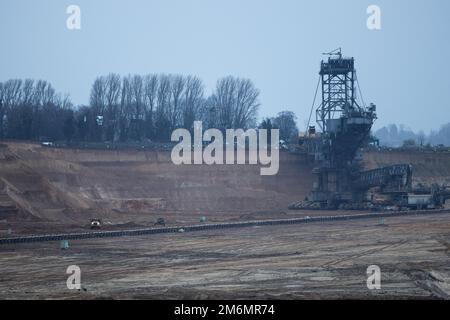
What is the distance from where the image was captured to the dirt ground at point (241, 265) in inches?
1062

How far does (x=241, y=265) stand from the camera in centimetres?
3444

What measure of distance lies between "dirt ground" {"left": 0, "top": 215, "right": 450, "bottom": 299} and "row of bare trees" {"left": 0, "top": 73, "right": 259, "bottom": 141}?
187ft

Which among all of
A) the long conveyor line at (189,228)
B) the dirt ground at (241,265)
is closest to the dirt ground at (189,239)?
the dirt ground at (241,265)

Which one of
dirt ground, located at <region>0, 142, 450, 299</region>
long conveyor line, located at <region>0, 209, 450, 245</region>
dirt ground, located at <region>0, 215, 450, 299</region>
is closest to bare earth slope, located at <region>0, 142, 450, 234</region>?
dirt ground, located at <region>0, 142, 450, 299</region>

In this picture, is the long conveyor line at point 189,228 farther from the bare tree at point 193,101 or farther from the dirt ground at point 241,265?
the bare tree at point 193,101

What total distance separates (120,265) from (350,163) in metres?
47.5

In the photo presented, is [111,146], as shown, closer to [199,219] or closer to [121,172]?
[121,172]

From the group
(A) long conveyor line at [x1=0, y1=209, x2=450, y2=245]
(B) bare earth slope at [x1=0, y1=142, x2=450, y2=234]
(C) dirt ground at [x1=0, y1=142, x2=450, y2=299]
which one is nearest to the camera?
(C) dirt ground at [x1=0, y1=142, x2=450, y2=299]

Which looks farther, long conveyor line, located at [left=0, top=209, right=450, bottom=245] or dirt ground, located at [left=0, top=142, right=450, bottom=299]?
long conveyor line, located at [left=0, top=209, right=450, bottom=245]

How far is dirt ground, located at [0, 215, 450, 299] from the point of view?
88.5ft

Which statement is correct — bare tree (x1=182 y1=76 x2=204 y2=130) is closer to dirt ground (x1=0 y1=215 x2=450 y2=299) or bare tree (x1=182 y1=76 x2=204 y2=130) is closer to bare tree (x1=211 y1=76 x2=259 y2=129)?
bare tree (x1=211 y1=76 x2=259 y2=129)

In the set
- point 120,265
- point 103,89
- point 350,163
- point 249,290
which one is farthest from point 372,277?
point 103,89

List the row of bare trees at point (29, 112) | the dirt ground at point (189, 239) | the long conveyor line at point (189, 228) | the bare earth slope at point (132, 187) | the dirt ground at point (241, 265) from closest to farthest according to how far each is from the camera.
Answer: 1. the dirt ground at point (241, 265)
2. the dirt ground at point (189, 239)
3. the long conveyor line at point (189, 228)
4. the bare earth slope at point (132, 187)
5. the row of bare trees at point (29, 112)

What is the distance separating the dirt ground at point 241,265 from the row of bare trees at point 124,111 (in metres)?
56.9
